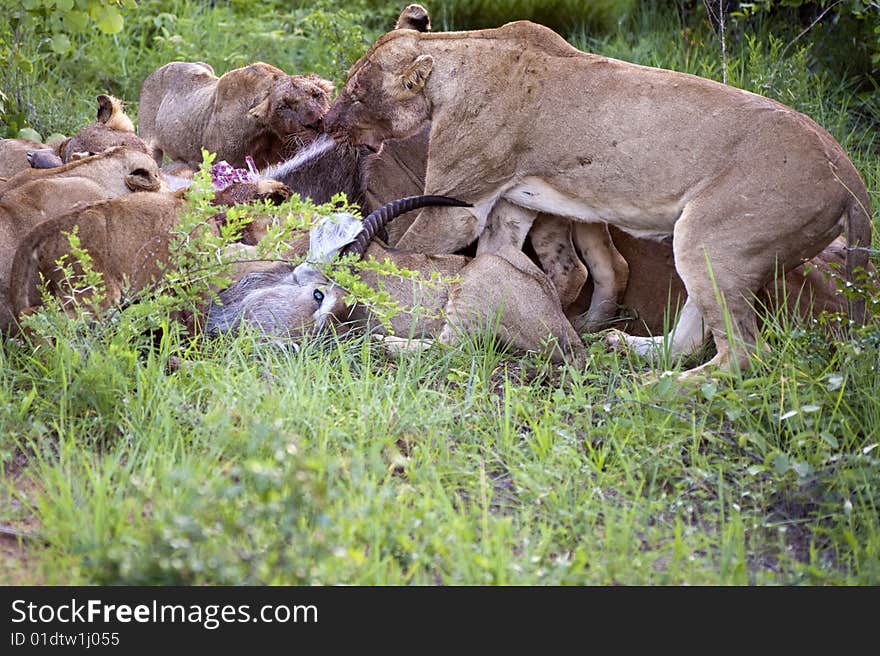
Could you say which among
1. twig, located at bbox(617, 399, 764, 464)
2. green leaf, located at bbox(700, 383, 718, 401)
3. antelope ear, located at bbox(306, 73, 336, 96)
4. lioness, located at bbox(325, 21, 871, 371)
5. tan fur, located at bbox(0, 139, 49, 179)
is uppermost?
lioness, located at bbox(325, 21, 871, 371)

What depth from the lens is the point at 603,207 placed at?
560cm

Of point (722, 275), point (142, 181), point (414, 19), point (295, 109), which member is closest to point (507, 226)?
point (722, 275)

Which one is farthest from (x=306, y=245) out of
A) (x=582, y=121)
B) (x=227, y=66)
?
(x=227, y=66)

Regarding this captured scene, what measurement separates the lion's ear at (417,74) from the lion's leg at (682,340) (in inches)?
60.9

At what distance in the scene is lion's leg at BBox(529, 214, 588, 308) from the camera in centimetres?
607

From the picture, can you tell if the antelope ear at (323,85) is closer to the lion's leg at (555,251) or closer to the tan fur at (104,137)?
the tan fur at (104,137)

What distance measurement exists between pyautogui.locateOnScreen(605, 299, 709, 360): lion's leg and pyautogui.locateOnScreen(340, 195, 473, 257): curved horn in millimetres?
1039

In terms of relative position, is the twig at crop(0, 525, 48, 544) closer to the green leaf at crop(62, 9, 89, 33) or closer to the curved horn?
the curved horn

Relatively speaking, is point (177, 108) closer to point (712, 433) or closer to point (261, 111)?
point (261, 111)

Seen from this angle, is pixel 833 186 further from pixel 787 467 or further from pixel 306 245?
pixel 306 245

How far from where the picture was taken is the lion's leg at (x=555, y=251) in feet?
19.9

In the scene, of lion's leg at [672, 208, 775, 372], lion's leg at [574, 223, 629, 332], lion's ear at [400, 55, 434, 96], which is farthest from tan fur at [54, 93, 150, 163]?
lion's leg at [672, 208, 775, 372]

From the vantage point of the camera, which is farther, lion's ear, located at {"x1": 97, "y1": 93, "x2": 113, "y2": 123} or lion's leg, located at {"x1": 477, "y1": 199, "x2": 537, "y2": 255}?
lion's ear, located at {"x1": 97, "y1": 93, "x2": 113, "y2": 123}

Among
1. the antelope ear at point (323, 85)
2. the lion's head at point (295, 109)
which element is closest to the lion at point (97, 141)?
the lion's head at point (295, 109)
